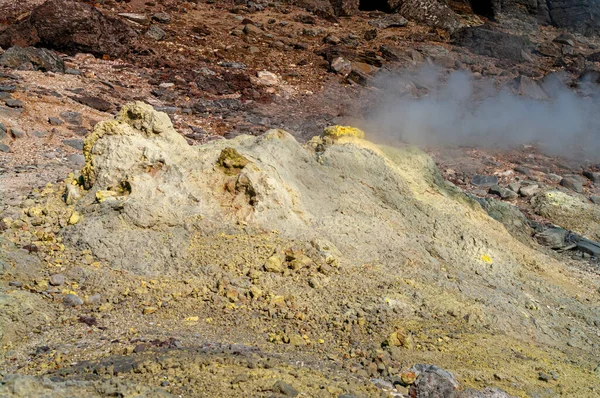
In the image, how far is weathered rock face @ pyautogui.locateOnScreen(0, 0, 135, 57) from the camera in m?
8.68

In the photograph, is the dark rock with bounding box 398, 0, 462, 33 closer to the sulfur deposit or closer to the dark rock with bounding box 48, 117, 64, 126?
the dark rock with bounding box 48, 117, 64, 126

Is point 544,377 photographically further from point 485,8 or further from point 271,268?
point 485,8

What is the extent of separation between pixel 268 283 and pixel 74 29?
6872 millimetres

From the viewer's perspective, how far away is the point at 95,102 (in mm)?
7332

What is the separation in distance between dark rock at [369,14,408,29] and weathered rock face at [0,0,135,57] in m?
5.33

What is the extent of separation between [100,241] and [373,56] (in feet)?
28.1

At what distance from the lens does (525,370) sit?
2.81 meters

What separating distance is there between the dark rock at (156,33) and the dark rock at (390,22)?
4.31m

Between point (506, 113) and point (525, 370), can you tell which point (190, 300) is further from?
point (506, 113)

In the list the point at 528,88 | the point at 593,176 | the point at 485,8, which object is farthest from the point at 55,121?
the point at 485,8

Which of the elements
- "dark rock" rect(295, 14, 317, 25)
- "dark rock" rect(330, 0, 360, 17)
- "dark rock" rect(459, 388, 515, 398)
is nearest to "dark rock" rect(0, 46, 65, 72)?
"dark rock" rect(295, 14, 317, 25)

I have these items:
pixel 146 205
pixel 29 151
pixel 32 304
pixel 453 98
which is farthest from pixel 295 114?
pixel 32 304

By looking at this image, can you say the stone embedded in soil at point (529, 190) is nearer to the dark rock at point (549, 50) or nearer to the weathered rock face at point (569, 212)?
the weathered rock face at point (569, 212)

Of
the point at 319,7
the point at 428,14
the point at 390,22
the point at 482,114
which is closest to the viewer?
the point at 482,114
